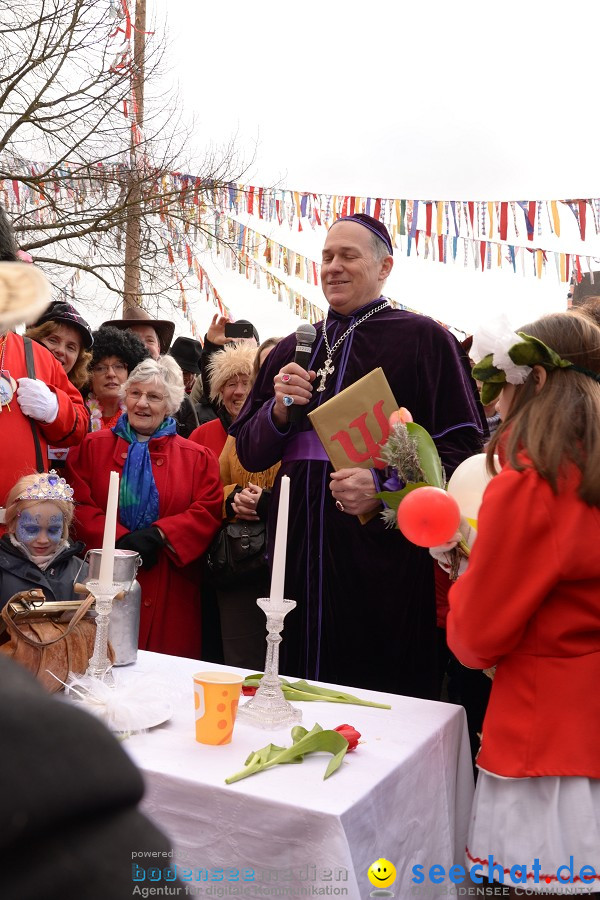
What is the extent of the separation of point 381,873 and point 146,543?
2.19 meters

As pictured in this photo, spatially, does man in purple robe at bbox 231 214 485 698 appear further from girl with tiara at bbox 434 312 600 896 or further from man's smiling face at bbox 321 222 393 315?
girl with tiara at bbox 434 312 600 896

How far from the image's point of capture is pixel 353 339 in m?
2.99

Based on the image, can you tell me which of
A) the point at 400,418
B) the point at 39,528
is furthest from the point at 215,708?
the point at 39,528

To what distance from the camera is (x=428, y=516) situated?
1.84 m

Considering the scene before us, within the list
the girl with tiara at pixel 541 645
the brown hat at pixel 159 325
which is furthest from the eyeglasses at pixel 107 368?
the girl with tiara at pixel 541 645

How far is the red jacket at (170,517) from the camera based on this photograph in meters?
3.57

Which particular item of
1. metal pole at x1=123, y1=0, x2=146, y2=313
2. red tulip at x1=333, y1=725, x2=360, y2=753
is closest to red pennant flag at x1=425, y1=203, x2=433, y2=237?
metal pole at x1=123, y1=0, x2=146, y2=313

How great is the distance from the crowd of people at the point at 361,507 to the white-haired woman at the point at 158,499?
10 millimetres

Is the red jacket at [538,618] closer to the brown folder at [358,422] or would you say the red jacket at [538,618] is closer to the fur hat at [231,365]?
the brown folder at [358,422]

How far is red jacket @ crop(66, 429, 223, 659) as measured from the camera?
357 cm

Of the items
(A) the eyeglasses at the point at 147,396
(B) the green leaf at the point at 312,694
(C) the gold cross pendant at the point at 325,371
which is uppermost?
(C) the gold cross pendant at the point at 325,371

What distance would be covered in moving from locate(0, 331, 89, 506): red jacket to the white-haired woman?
206 mm

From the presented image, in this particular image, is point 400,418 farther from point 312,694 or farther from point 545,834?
point 545,834

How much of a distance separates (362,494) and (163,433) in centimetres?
164
